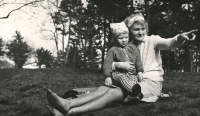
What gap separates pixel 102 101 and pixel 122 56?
2.73ft

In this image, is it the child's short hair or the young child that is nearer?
the young child

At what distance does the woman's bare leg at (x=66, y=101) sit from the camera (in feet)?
11.1

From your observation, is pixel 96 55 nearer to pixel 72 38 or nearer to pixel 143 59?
pixel 72 38

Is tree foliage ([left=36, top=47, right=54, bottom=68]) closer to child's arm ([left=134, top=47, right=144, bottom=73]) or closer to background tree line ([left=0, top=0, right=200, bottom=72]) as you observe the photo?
background tree line ([left=0, top=0, right=200, bottom=72])

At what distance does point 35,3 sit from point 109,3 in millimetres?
4798

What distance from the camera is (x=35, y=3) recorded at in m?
16.2

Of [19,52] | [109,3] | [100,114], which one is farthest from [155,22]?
[19,52]

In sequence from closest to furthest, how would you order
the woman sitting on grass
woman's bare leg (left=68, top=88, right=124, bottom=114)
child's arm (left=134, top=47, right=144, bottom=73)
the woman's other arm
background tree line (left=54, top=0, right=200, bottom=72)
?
1. woman's bare leg (left=68, top=88, right=124, bottom=114)
2. the woman sitting on grass
3. the woman's other arm
4. child's arm (left=134, top=47, right=144, bottom=73)
5. background tree line (left=54, top=0, right=200, bottom=72)

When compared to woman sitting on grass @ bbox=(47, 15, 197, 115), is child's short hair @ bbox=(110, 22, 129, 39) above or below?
above

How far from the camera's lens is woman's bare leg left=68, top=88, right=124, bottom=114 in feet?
12.0

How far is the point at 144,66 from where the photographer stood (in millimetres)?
4699

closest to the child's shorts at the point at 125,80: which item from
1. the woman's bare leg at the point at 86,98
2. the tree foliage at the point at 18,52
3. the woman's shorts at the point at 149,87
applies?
the woman's bare leg at the point at 86,98

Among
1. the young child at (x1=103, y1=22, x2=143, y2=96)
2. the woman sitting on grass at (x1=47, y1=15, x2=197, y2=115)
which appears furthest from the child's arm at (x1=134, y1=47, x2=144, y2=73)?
the woman sitting on grass at (x1=47, y1=15, x2=197, y2=115)

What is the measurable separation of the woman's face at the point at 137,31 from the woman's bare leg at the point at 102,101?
1068 millimetres
